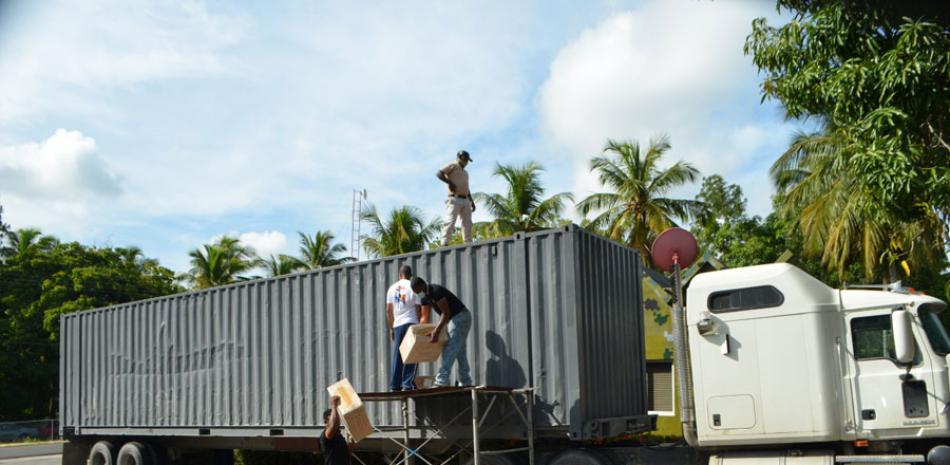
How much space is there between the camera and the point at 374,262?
9.95 meters

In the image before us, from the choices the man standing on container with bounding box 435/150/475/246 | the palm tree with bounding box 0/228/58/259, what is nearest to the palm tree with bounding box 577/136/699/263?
the man standing on container with bounding box 435/150/475/246

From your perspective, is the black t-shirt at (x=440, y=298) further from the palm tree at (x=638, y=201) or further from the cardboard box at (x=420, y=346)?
the palm tree at (x=638, y=201)

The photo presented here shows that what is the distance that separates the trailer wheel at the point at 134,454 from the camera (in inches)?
506

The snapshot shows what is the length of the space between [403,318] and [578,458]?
242 centimetres

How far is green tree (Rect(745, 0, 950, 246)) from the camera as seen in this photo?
8445 mm

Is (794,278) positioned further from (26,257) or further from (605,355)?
(26,257)

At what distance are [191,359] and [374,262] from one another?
400 cm

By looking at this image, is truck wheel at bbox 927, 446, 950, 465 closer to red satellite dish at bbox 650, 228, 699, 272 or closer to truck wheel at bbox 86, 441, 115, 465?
red satellite dish at bbox 650, 228, 699, 272

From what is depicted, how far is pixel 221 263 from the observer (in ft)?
124

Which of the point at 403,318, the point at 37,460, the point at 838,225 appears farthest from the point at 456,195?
the point at 37,460

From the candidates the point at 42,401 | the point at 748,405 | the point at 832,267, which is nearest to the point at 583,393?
the point at 748,405

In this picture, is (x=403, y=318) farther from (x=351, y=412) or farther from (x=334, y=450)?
(x=334, y=450)

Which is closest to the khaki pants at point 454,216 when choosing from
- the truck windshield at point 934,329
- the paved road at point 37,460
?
the truck windshield at point 934,329

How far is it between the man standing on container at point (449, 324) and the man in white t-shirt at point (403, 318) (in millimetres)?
284
